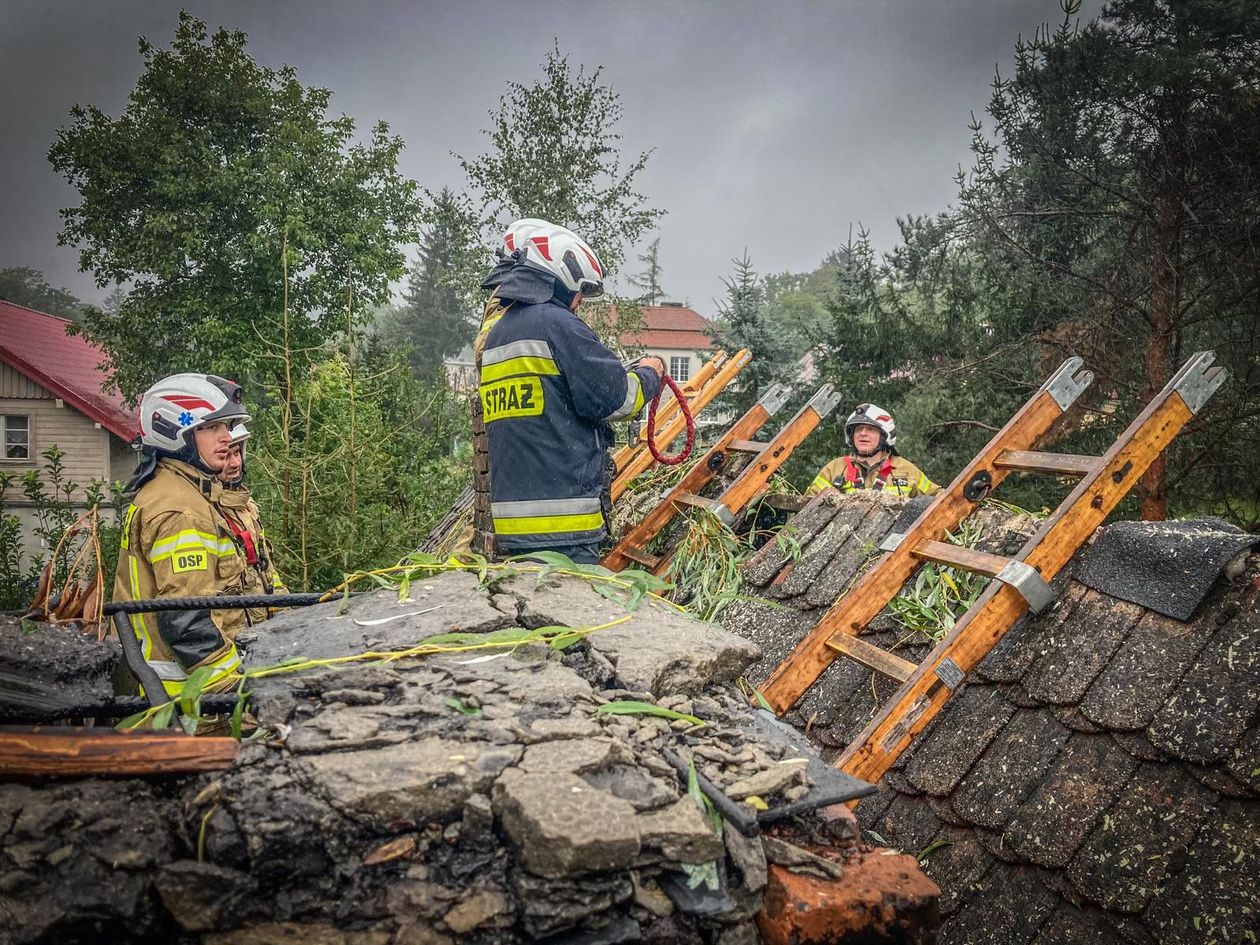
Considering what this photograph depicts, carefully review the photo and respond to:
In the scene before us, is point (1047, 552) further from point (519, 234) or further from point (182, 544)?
point (182, 544)

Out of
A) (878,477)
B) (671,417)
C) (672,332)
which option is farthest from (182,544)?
(672,332)

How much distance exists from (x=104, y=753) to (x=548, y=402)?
2.56m

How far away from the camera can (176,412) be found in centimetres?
323

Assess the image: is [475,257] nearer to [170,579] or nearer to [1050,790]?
[170,579]

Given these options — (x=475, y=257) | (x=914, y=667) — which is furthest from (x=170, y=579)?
(x=475, y=257)

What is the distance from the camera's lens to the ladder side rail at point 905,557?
9.15ft

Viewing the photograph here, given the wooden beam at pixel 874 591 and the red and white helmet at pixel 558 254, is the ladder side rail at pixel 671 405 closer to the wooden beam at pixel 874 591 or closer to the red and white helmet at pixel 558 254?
the red and white helmet at pixel 558 254

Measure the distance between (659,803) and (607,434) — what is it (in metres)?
2.74

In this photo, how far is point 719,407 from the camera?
623 inches

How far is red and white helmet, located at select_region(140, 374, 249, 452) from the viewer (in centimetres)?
322

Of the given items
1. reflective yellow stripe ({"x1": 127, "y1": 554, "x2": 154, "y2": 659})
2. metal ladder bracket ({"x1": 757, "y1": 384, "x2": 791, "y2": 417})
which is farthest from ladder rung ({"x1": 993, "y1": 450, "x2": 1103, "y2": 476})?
reflective yellow stripe ({"x1": 127, "y1": 554, "x2": 154, "y2": 659})

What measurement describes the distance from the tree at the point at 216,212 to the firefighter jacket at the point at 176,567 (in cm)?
1665

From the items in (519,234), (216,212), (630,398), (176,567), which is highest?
(216,212)

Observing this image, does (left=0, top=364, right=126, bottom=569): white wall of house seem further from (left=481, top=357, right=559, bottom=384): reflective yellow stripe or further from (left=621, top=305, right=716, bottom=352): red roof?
(left=621, top=305, right=716, bottom=352): red roof
